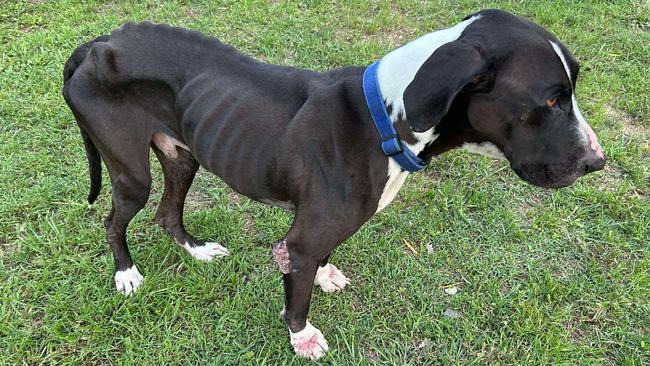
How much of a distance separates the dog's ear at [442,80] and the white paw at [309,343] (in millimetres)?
1362

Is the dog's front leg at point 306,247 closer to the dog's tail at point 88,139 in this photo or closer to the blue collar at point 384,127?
the blue collar at point 384,127

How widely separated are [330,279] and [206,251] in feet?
2.56

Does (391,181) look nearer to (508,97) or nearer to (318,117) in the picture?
(318,117)

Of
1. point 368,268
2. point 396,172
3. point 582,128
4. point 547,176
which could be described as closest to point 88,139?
point 396,172

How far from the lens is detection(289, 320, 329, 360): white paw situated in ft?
9.50

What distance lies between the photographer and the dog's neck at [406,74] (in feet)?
7.20

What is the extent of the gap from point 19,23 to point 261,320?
405 centimetres

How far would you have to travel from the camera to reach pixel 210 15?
5.48 meters

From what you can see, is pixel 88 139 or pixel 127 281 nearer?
pixel 88 139

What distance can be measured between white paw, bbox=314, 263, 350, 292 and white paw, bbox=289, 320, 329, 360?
0.32 meters

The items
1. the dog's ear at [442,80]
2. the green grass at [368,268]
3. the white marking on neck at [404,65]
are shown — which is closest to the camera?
the dog's ear at [442,80]

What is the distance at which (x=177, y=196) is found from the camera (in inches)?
129

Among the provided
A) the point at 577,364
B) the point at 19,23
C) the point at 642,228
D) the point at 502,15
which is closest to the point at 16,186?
the point at 19,23

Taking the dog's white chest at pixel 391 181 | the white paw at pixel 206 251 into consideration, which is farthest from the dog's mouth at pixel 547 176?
the white paw at pixel 206 251
